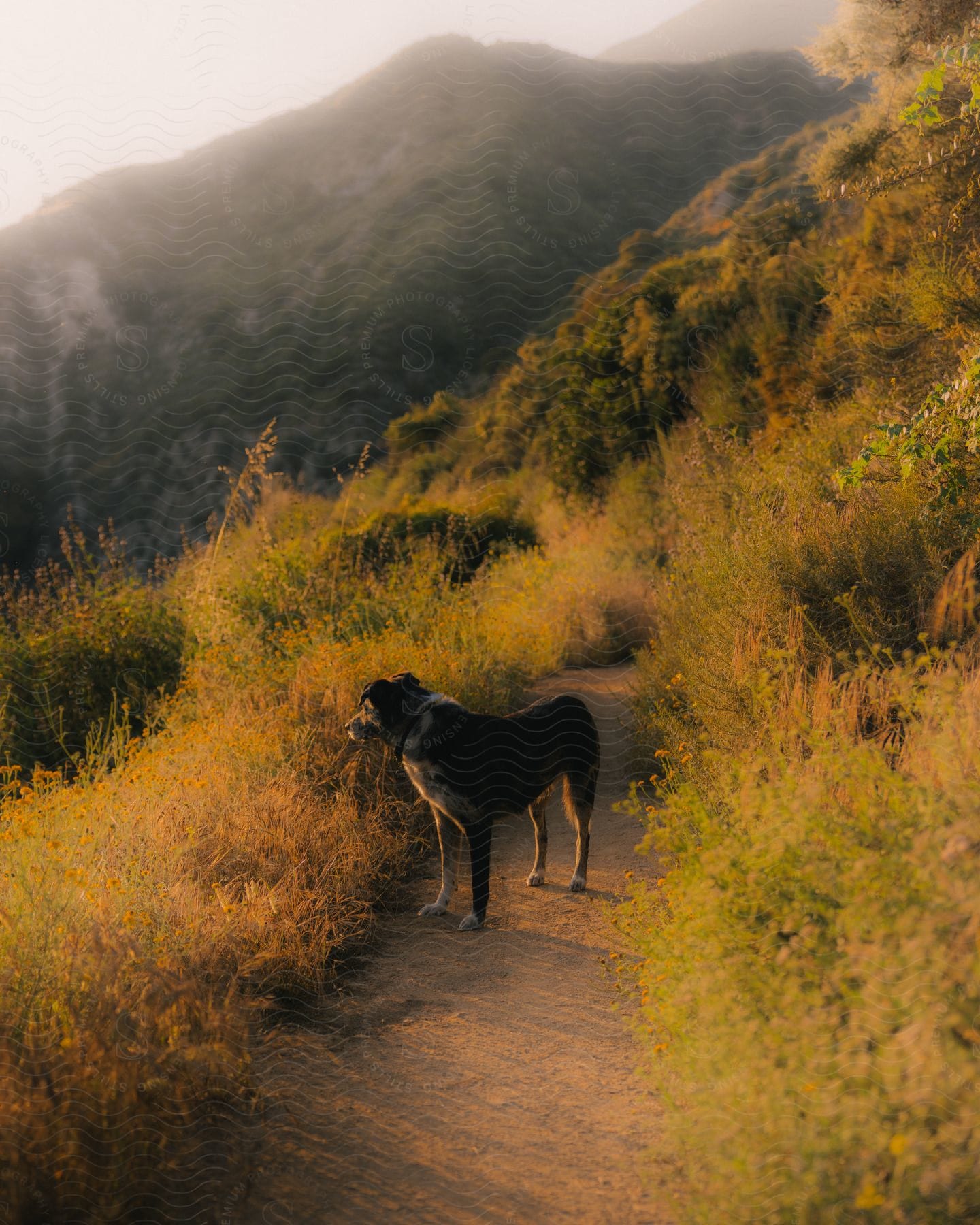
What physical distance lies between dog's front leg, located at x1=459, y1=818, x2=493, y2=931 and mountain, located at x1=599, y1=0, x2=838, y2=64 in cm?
2119

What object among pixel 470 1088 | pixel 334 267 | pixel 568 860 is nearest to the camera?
pixel 470 1088

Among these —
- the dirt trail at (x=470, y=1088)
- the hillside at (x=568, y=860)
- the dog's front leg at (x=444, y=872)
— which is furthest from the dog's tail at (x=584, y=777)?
the dog's front leg at (x=444, y=872)

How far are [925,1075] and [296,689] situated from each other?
4722 millimetres

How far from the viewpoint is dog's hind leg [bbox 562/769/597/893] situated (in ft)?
15.1

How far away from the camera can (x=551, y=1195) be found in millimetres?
2299

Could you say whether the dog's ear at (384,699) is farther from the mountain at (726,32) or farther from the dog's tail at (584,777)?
the mountain at (726,32)

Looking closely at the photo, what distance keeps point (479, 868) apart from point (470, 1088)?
1.39 metres

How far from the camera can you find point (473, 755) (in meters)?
4.23

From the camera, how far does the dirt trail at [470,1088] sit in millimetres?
2328

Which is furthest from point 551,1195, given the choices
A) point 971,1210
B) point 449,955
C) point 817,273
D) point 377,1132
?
point 817,273

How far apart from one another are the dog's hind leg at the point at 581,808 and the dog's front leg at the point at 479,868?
0.58 metres

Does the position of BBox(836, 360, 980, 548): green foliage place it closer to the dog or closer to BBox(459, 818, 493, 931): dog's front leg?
the dog

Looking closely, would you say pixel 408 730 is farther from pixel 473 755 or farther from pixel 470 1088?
pixel 470 1088

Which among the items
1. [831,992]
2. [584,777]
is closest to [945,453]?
[584,777]
